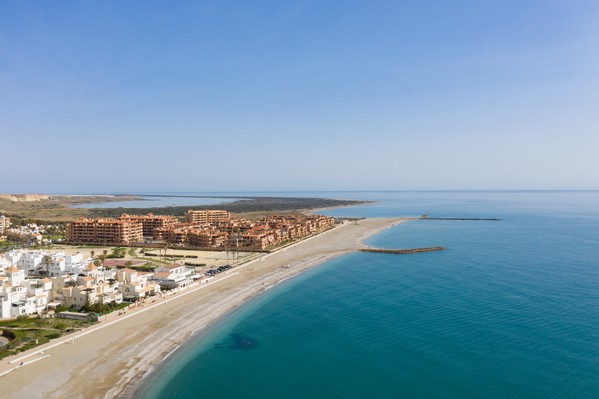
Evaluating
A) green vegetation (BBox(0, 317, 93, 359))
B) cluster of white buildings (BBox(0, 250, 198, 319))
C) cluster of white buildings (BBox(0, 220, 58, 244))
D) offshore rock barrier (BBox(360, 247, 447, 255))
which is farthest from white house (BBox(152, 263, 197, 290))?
cluster of white buildings (BBox(0, 220, 58, 244))

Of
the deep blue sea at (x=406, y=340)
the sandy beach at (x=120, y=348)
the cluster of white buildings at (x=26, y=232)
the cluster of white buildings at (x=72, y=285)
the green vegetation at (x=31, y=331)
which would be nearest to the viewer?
the sandy beach at (x=120, y=348)

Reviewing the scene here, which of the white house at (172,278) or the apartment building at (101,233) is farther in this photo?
the apartment building at (101,233)

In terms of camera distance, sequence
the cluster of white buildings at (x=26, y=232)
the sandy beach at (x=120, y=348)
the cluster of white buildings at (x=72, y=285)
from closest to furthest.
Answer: the sandy beach at (x=120, y=348)
the cluster of white buildings at (x=72, y=285)
the cluster of white buildings at (x=26, y=232)

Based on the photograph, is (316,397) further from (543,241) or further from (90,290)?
(543,241)

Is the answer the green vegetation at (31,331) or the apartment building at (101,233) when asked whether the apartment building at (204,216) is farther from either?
the green vegetation at (31,331)

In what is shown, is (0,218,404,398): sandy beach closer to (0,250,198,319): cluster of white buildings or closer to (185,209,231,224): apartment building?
(0,250,198,319): cluster of white buildings

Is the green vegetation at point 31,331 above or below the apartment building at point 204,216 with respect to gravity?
below

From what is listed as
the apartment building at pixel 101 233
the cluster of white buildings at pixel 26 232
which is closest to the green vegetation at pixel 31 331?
the apartment building at pixel 101 233
